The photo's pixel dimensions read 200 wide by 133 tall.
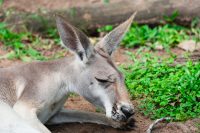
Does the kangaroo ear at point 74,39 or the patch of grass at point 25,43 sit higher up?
the kangaroo ear at point 74,39

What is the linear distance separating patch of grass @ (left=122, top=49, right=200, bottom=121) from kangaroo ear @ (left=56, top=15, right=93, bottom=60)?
983mm

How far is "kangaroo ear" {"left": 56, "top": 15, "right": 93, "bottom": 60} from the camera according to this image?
505cm

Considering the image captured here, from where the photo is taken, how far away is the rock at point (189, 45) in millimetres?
7278

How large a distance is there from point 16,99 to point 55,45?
265 cm

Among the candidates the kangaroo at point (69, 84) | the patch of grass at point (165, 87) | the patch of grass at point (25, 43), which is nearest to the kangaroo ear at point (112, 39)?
the kangaroo at point (69, 84)

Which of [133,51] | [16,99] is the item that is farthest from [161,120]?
[133,51]

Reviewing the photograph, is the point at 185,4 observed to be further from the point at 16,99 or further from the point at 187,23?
→ the point at 16,99

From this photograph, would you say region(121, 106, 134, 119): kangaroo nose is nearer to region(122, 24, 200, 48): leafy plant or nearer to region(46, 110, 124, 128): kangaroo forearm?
region(46, 110, 124, 128): kangaroo forearm

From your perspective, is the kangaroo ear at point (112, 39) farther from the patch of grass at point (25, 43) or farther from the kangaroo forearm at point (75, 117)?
the patch of grass at point (25, 43)

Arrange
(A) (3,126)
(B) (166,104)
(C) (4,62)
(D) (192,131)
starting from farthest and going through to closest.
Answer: (C) (4,62)
(B) (166,104)
(D) (192,131)
(A) (3,126)

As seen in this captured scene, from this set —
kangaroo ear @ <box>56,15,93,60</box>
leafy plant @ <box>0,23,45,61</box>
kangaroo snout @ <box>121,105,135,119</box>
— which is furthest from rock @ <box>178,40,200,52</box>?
kangaroo snout @ <box>121,105,135,119</box>

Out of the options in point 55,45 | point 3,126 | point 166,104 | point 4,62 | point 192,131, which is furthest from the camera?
point 55,45

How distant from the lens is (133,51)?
7.54 meters

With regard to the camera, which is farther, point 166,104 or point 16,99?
point 166,104
